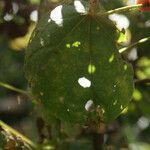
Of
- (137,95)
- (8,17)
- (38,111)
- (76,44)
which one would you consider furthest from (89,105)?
(137,95)

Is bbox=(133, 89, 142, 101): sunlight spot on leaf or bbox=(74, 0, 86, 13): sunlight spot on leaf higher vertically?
bbox=(74, 0, 86, 13): sunlight spot on leaf

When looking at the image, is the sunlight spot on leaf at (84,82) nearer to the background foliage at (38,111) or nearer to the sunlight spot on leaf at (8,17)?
the background foliage at (38,111)

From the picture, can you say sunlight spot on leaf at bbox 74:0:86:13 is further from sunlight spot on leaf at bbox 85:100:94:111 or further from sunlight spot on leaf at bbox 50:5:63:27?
sunlight spot on leaf at bbox 85:100:94:111

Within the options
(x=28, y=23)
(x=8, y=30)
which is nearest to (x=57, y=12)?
(x=28, y=23)

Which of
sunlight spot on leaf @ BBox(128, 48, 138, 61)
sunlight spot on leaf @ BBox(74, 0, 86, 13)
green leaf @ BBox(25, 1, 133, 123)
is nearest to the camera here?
green leaf @ BBox(25, 1, 133, 123)

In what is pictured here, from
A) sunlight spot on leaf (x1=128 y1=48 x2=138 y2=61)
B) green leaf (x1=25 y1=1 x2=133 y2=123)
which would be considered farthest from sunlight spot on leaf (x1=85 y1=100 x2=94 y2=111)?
sunlight spot on leaf (x1=128 y1=48 x2=138 y2=61)

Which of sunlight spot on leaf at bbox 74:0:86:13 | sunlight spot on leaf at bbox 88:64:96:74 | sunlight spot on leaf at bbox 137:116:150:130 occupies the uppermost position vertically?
sunlight spot on leaf at bbox 74:0:86:13

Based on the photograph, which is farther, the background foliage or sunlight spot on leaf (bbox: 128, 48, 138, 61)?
sunlight spot on leaf (bbox: 128, 48, 138, 61)
